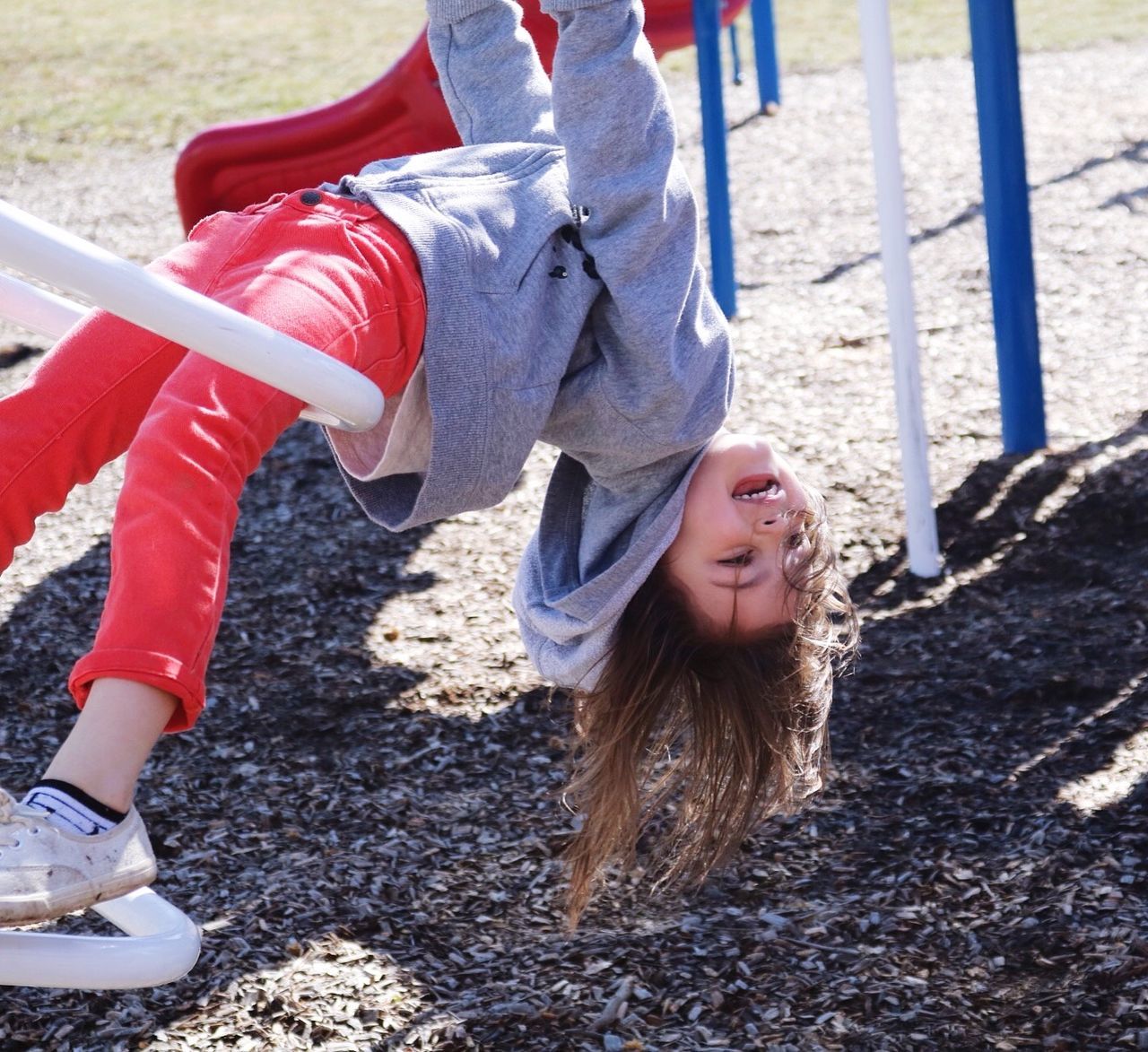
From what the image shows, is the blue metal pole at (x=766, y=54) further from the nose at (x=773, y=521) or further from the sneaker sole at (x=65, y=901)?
the sneaker sole at (x=65, y=901)

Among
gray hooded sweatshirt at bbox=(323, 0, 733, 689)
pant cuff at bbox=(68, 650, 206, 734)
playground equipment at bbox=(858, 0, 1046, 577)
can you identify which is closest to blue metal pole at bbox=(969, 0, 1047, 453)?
playground equipment at bbox=(858, 0, 1046, 577)

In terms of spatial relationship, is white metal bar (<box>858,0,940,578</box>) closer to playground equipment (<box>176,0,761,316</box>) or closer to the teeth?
the teeth

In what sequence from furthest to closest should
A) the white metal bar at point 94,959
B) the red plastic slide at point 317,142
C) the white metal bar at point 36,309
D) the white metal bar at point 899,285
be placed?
1. the red plastic slide at point 317,142
2. the white metal bar at point 899,285
3. the white metal bar at point 36,309
4. the white metal bar at point 94,959

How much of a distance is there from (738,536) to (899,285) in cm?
135

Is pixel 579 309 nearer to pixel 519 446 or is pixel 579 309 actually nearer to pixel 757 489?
pixel 519 446

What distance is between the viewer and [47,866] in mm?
1306

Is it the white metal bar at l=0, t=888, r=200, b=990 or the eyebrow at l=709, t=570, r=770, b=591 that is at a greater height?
the white metal bar at l=0, t=888, r=200, b=990

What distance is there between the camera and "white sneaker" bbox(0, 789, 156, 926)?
4.23 feet

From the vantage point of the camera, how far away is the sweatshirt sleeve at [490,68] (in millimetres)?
2311

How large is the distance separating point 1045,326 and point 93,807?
3.97 meters

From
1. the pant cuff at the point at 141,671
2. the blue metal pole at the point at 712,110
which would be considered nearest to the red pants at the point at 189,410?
the pant cuff at the point at 141,671

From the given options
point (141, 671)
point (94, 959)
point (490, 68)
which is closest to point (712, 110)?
point (490, 68)

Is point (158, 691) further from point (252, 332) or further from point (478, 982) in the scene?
point (478, 982)

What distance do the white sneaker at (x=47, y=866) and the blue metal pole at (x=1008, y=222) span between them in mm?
2754
